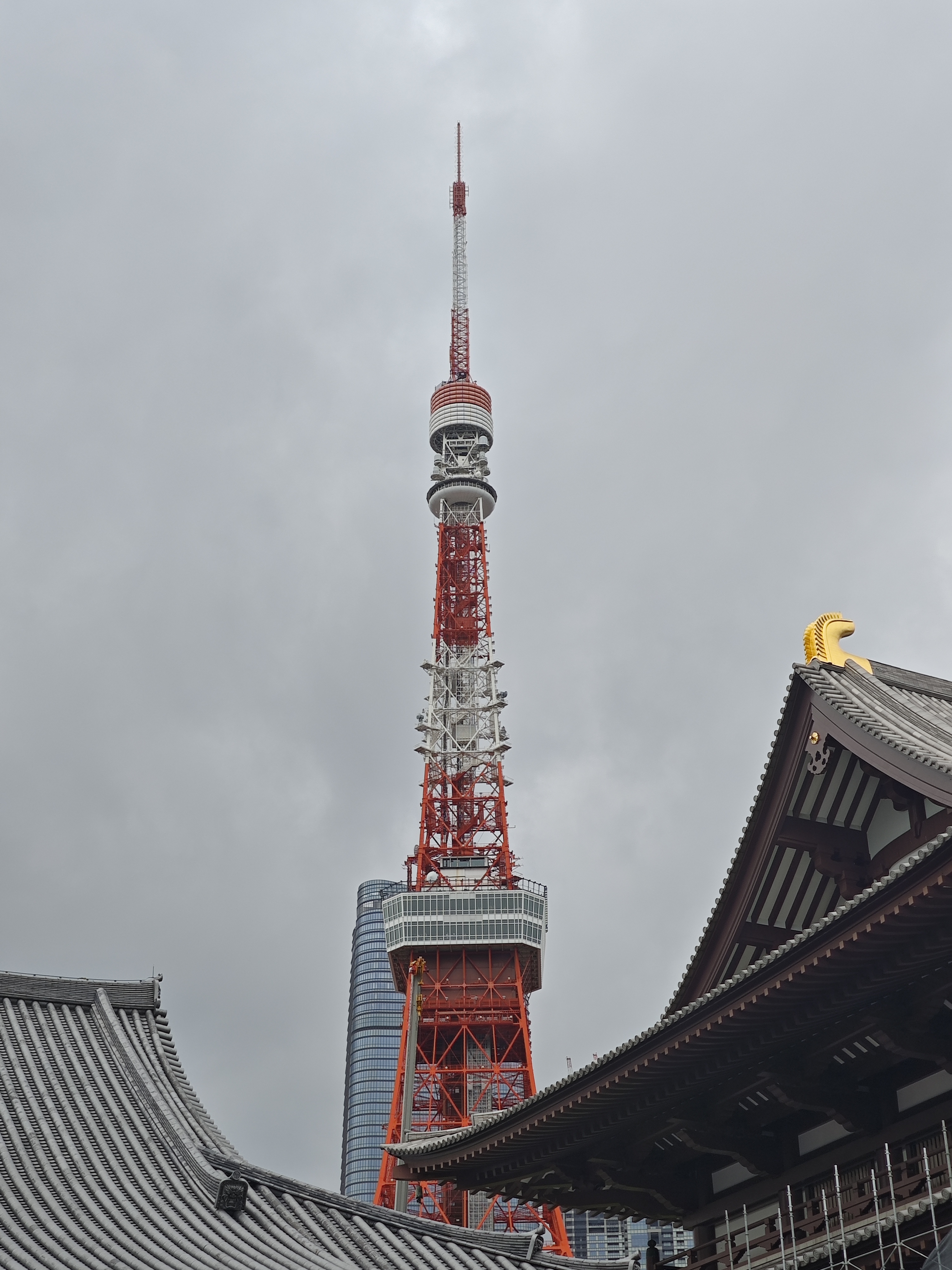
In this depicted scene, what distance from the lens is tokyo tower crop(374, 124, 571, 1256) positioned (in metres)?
59.4

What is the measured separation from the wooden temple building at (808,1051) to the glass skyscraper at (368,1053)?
155 meters

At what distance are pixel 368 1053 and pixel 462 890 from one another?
402 ft

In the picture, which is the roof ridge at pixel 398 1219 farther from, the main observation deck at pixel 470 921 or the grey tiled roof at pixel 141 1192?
the main observation deck at pixel 470 921

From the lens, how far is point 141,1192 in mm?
18500

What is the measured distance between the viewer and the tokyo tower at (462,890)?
5938 cm

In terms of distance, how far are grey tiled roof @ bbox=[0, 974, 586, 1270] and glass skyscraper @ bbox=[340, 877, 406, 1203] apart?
485 ft

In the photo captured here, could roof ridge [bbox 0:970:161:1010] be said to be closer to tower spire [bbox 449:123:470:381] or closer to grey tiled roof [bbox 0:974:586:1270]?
grey tiled roof [bbox 0:974:586:1270]

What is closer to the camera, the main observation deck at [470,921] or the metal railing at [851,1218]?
the metal railing at [851,1218]

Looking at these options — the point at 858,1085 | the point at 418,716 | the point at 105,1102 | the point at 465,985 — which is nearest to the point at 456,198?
the point at 418,716

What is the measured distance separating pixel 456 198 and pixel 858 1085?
80155 mm

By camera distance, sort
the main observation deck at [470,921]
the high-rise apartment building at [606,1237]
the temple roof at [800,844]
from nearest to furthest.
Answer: the temple roof at [800,844], the main observation deck at [470,921], the high-rise apartment building at [606,1237]

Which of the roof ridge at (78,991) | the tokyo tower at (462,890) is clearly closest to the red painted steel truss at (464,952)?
the tokyo tower at (462,890)

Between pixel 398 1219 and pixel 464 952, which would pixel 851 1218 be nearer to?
pixel 398 1219

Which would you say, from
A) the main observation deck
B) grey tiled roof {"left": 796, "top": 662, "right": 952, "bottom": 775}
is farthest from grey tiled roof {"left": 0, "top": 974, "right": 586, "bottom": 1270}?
the main observation deck
